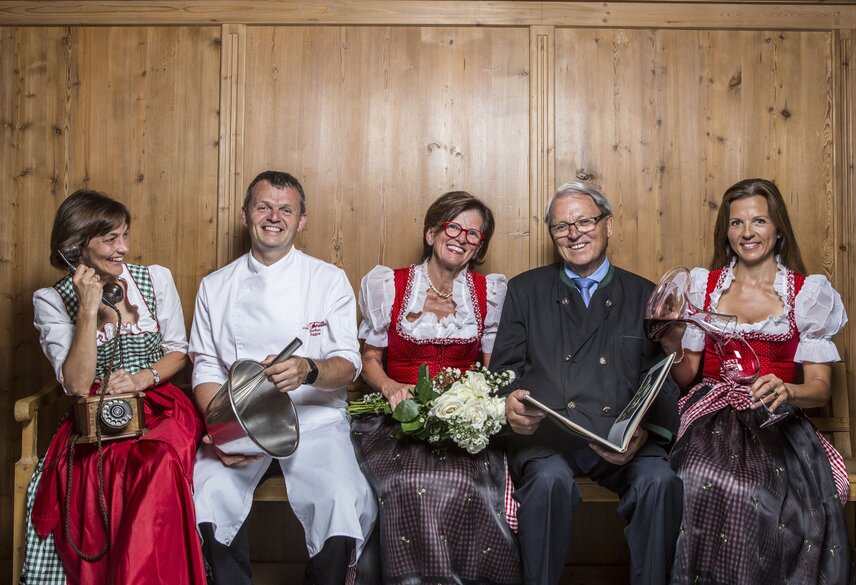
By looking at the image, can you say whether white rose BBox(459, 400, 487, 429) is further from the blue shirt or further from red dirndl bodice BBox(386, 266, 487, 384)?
the blue shirt

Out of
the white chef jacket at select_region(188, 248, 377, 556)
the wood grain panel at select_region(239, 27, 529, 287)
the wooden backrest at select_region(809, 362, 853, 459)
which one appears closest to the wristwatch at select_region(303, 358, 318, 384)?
the white chef jacket at select_region(188, 248, 377, 556)

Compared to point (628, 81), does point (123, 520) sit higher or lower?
lower

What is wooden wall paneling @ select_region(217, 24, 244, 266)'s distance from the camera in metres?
3.87

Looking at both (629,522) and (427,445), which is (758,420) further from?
(427,445)

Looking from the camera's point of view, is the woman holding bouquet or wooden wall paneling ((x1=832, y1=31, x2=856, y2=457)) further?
wooden wall paneling ((x1=832, y1=31, x2=856, y2=457))

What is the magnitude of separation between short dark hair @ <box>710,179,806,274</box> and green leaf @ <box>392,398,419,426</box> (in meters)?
1.64

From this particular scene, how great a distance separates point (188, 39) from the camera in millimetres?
3914

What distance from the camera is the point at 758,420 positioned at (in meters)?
3.02

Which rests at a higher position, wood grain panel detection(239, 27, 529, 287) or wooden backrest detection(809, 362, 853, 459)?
wood grain panel detection(239, 27, 529, 287)

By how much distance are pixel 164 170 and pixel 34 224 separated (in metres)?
0.73

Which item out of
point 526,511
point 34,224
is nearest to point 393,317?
point 526,511

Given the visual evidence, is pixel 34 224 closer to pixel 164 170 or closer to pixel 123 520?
pixel 164 170

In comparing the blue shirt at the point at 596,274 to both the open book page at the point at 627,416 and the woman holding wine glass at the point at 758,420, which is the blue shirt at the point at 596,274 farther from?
the open book page at the point at 627,416

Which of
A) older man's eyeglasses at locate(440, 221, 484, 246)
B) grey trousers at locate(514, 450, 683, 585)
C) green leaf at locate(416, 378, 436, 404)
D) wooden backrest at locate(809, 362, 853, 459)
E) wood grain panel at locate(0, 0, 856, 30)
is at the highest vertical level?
wood grain panel at locate(0, 0, 856, 30)
